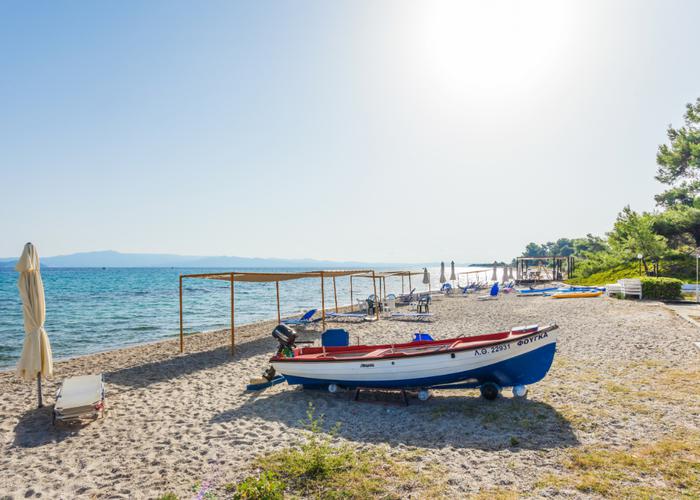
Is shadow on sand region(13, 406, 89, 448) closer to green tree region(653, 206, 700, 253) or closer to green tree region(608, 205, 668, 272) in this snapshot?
green tree region(608, 205, 668, 272)

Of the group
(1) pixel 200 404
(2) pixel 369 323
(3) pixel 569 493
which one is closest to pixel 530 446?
(3) pixel 569 493

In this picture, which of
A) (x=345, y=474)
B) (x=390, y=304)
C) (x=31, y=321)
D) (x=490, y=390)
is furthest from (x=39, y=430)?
(x=390, y=304)

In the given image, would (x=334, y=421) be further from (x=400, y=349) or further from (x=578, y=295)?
(x=578, y=295)

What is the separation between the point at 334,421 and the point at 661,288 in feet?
64.8

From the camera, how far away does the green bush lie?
18750 mm

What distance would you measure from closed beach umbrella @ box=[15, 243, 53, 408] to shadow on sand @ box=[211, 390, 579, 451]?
9.70ft

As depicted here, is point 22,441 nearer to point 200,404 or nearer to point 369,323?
point 200,404

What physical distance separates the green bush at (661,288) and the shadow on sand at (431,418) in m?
17.0

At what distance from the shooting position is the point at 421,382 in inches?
273

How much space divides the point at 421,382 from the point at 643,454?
3.16 metres

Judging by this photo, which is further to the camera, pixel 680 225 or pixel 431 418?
pixel 680 225

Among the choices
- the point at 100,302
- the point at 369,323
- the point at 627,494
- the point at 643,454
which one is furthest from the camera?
the point at 100,302

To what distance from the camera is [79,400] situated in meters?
6.18

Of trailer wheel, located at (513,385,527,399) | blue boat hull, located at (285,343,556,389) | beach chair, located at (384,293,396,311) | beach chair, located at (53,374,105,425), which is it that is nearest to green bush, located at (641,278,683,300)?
beach chair, located at (384,293,396,311)
